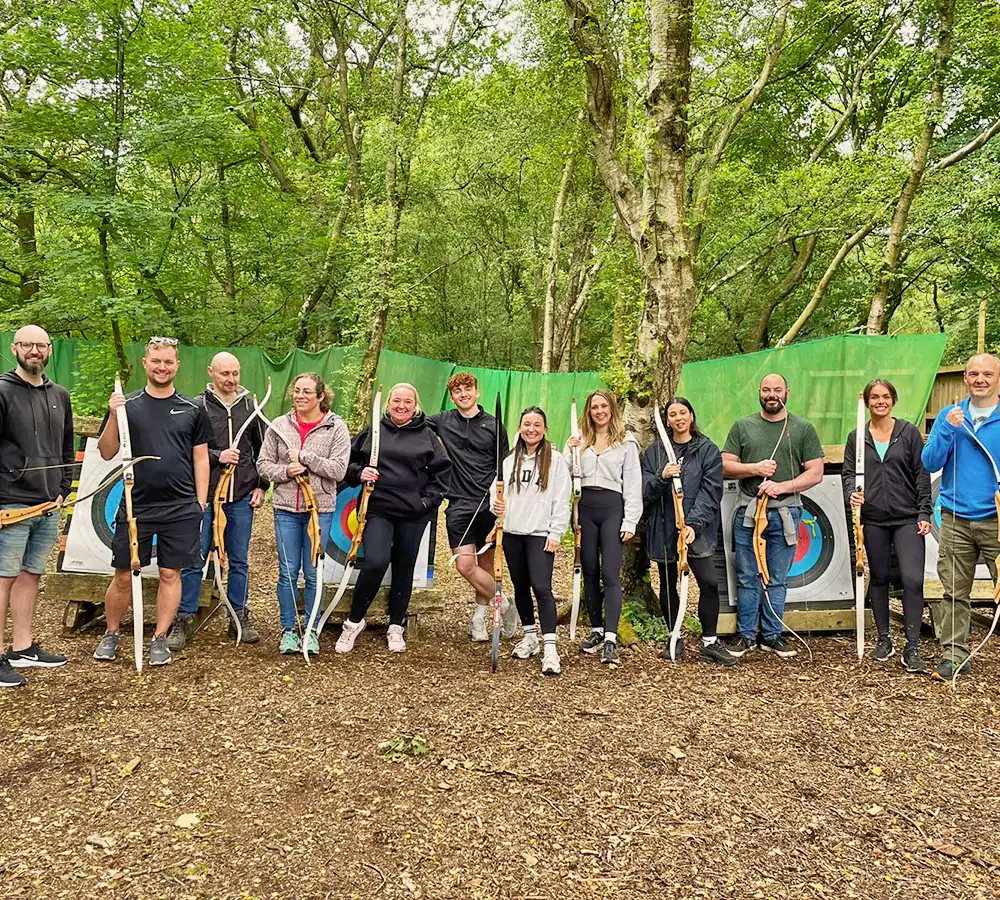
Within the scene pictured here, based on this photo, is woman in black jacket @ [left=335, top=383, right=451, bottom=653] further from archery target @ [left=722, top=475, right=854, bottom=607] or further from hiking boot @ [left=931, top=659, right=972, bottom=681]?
hiking boot @ [left=931, top=659, right=972, bottom=681]

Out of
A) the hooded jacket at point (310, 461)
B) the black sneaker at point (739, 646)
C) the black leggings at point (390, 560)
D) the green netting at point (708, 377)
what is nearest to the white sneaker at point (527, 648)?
the black leggings at point (390, 560)

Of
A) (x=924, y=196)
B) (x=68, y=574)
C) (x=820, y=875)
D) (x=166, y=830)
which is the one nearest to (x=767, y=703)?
(x=820, y=875)

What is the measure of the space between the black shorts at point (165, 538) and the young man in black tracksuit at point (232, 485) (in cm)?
35

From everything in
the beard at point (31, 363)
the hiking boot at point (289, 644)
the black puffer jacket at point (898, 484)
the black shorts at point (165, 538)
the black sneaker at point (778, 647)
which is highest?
the beard at point (31, 363)

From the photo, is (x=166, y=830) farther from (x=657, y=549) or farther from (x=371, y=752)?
(x=657, y=549)

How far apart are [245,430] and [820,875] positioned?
152 inches

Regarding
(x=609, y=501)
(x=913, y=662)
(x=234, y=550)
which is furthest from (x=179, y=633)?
(x=913, y=662)

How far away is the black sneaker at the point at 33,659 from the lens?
12.9ft

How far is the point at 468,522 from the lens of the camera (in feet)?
15.0

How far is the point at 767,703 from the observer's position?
3.81 m

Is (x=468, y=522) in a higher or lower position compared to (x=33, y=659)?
higher

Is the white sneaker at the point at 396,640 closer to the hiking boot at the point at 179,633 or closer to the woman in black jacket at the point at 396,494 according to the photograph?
the woman in black jacket at the point at 396,494

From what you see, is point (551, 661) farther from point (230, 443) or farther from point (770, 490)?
point (230, 443)

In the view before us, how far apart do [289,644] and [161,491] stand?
1.19 meters
